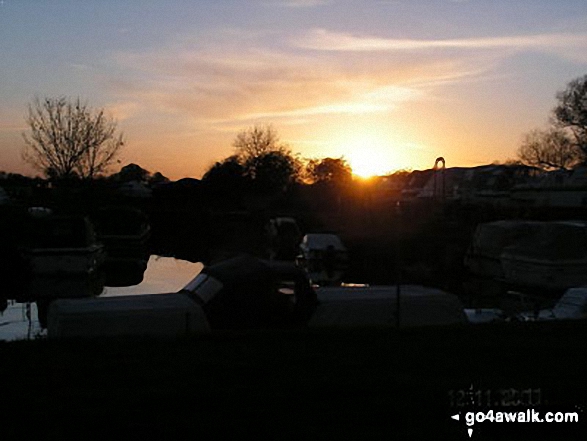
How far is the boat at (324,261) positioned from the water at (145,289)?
17.7 feet

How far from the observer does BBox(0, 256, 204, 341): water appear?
1542 centimetres

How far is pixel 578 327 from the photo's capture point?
913 centimetres

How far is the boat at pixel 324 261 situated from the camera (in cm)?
2977

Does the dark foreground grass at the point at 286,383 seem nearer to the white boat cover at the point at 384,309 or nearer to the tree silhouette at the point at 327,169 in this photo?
the white boat cover at the point at 384,309

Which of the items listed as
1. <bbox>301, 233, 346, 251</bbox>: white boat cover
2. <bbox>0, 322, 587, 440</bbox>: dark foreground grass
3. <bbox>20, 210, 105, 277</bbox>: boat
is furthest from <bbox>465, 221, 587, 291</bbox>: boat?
<bbox>0, 322, 587, 440</bbox>: dark foreground grass

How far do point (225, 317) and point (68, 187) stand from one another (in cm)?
5531

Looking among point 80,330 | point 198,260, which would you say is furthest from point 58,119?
point 80,330

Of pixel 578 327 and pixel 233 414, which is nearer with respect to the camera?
pixel 233 414

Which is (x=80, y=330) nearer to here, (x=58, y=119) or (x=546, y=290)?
(x=546, y=290)

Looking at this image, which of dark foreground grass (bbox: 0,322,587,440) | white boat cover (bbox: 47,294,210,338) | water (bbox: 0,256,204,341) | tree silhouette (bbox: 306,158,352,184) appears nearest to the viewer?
dark foreground grass (bbox: 0,322,587,440)

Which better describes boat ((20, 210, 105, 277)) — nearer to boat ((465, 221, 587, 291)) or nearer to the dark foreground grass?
boat ((465, 221, 587, 291))

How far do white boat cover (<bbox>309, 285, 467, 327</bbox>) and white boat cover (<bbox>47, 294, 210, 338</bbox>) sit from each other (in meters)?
1.97

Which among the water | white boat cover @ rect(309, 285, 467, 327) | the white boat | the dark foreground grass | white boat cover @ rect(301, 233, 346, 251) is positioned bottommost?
the water

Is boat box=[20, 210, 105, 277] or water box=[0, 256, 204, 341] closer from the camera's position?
water box=[0, 256, 204, 341]
